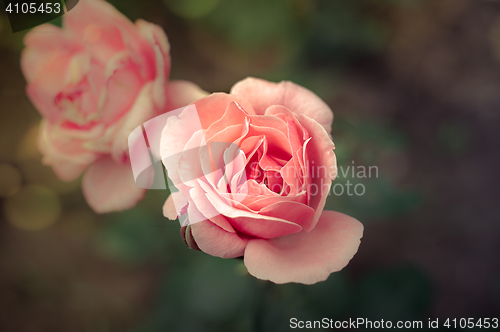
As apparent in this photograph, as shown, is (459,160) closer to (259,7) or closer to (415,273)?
(415,273)

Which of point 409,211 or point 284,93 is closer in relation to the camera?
point 284,93

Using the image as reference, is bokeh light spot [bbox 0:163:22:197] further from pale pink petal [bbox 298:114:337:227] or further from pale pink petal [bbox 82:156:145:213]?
pale pink petal [bbox 298:114:337:227]

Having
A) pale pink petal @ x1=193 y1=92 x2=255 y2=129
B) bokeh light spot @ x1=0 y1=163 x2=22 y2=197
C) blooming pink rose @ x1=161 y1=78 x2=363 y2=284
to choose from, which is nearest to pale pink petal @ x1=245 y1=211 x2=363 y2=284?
blooming pink rose @ x1=161 y1=78 x2=363 y2=284

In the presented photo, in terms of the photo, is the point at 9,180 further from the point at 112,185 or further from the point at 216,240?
the point at 216,240

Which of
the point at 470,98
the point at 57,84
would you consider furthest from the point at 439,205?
the point at 57,84

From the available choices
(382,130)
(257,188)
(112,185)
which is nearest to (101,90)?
(112,185)

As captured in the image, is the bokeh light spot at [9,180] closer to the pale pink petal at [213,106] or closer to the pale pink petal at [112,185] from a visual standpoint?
the pale pink petal at [112,185]

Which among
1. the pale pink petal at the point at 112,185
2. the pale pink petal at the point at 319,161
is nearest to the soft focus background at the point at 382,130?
the pale pink petal at the point at 112,185
